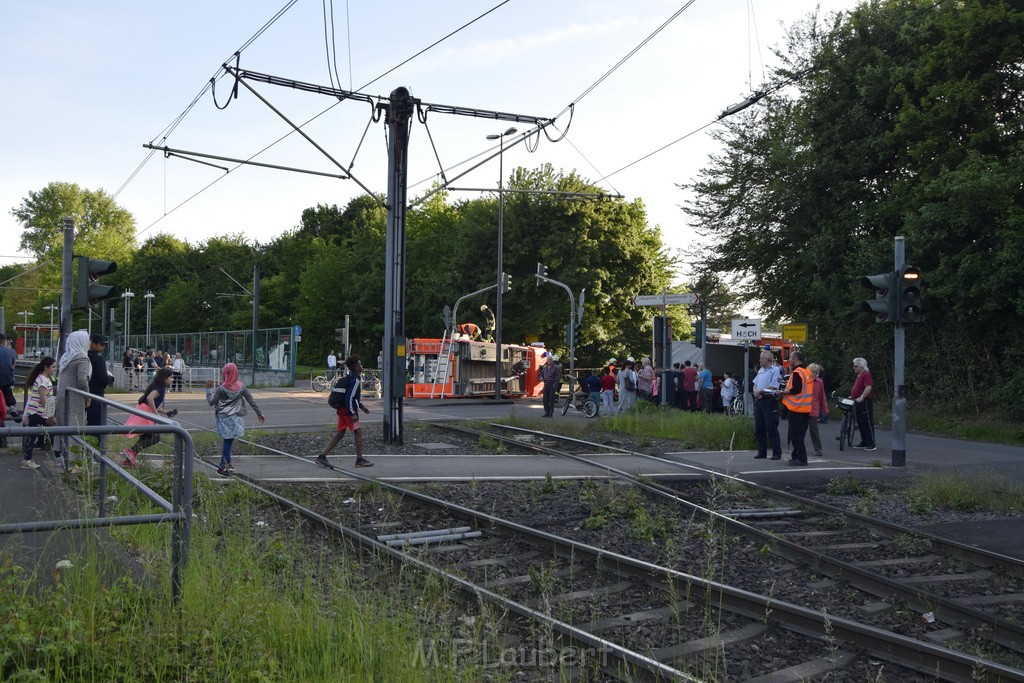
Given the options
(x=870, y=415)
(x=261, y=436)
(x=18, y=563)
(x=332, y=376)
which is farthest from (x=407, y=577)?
(x=332, y=376)

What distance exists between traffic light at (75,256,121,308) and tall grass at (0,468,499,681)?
7.88 m

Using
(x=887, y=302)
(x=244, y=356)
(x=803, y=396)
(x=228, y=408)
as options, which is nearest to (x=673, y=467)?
(x=803, y=396)

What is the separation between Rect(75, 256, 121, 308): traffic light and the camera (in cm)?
1248

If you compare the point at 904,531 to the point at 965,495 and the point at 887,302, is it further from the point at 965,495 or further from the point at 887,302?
the point at 887,302

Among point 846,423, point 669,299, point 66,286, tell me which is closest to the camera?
point 66,286

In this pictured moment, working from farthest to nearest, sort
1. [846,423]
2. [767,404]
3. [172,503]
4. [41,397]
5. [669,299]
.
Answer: [669,299] < [846,423] < [767,404] < [41,397] < [172,503]

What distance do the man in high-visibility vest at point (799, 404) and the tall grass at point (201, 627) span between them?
10193mm

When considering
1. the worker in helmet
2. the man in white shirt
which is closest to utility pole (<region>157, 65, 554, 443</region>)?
the man in white shirt

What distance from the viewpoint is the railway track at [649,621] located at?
522cm

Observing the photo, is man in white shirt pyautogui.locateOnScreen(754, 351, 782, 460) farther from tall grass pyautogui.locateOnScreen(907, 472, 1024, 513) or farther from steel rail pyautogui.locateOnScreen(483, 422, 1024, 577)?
tall grass pyautogui.locateOnScreen(907, 472, 1024, 513)

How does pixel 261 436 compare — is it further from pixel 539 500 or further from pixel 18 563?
pixel 18 563

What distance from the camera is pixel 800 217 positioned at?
2986 centimetres

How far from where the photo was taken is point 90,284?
12.7 m

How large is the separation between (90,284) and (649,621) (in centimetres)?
974
